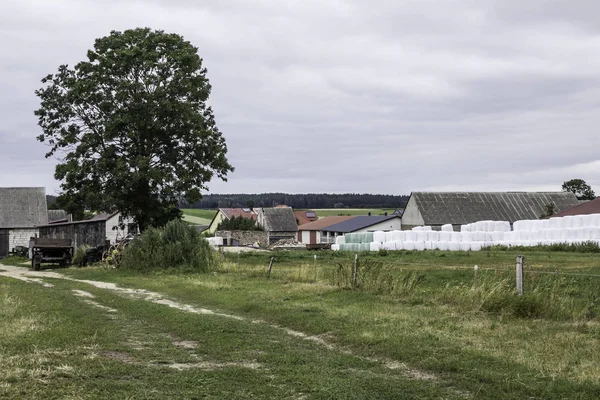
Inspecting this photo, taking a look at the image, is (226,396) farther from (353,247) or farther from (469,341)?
(353,247)

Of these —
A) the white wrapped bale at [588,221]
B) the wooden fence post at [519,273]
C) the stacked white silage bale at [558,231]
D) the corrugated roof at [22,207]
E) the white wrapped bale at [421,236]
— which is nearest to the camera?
the wooden fence post at [519,273]

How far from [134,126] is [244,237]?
5444 cm

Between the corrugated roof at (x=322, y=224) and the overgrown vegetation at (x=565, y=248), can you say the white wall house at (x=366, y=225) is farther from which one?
the overgrown vegetation at (x=565, y=248)

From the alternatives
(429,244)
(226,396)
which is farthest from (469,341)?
(429,244)

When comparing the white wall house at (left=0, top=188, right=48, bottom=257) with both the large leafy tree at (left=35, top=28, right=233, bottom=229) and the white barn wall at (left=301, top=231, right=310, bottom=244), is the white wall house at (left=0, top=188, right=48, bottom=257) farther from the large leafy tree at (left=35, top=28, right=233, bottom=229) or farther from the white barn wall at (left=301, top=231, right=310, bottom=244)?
the white barn wall at (left=301, top=231, right=310, bottom=244)

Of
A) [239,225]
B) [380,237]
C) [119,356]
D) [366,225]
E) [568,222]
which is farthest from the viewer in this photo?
[239,225]

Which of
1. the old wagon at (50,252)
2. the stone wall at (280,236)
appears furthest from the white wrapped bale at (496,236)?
the stone wall at (280,236)

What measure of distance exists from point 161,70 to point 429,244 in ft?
75.2

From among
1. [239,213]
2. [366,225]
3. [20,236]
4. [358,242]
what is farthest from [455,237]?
[239,213]

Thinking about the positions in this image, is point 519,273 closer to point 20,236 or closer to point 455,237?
point 455,237

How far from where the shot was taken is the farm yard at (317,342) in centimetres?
879

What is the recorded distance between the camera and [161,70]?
43.9 metres

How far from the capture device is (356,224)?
86938 mm

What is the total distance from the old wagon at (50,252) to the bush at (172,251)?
10091mm
